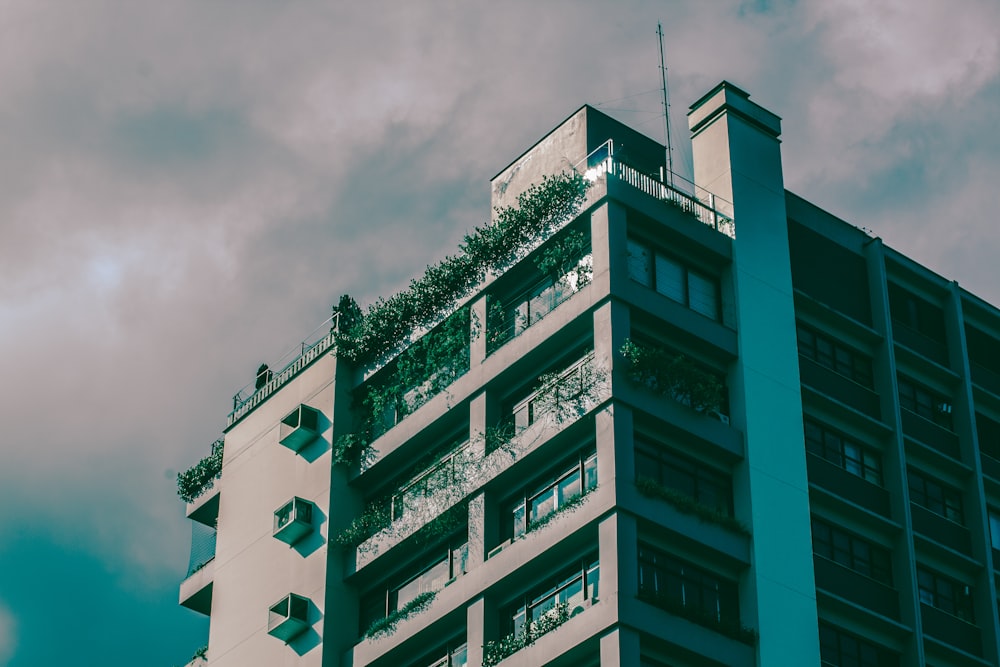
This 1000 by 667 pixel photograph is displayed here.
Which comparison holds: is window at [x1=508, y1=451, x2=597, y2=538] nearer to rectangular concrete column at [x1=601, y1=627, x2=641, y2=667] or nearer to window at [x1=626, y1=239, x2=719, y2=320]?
rectangular concrete column at [x1=601, y1=627, x2=641, y2=667]

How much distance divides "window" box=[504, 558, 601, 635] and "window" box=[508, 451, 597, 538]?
6.60 feet

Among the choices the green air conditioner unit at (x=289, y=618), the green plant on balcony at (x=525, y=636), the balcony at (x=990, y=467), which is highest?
the balcony at (x=990, y=467)

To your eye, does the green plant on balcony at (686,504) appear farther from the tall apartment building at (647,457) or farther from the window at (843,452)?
the window at (843,452)

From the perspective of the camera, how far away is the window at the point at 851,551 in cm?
6050

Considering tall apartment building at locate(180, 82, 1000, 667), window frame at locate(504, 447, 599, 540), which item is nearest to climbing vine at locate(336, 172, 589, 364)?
tall apartment building at locate(180, 82, 1000, 667)

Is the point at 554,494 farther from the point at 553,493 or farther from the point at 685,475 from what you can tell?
the point at 685,475

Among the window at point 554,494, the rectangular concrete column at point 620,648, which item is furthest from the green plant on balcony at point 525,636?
the window at point 554,494

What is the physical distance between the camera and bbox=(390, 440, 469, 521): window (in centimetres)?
6203

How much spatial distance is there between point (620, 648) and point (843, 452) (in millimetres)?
14655

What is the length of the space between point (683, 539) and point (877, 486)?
10919 millimetres

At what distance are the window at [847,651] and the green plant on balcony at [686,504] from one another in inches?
187

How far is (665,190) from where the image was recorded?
62.5 m

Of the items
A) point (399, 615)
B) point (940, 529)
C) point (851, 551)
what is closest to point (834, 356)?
point (940, 529)

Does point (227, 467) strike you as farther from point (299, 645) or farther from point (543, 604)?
point (543, 604)
